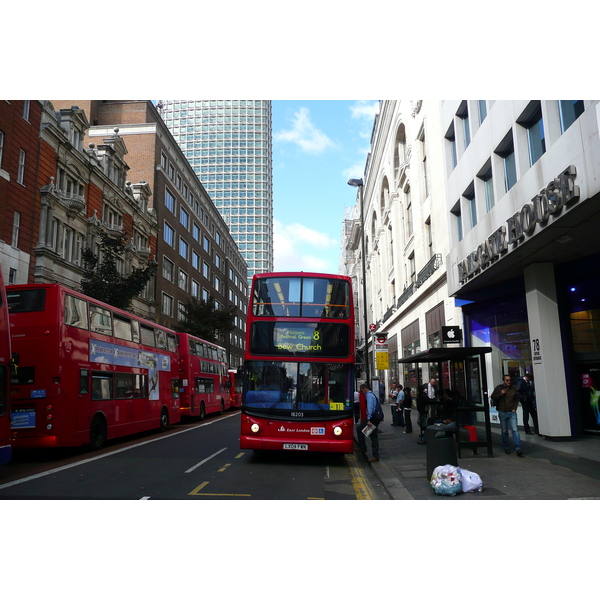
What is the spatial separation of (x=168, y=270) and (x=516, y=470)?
4314 cm

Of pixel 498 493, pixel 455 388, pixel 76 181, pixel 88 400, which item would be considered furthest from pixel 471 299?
pixel 76 181

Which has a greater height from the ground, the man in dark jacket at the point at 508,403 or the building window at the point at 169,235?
the building window at the point at 169,235

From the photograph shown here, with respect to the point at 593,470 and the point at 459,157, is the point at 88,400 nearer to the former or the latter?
the point at 593,470

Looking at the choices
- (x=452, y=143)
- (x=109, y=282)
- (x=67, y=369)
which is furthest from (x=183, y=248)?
(x=67, y=369)

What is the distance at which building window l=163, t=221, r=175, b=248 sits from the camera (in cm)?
4850

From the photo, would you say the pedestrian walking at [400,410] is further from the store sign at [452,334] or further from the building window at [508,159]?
the building window at [508,159]

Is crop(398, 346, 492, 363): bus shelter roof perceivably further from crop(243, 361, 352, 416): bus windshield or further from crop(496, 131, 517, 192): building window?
crop(496, 131, 517, 192): building window

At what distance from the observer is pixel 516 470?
1002 centimetres

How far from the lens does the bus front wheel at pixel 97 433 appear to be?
1379 centimetres

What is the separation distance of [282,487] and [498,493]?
3522 mm

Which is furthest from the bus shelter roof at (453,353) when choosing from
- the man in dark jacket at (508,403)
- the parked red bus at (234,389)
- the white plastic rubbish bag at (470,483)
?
the parked red bus at (234,389)

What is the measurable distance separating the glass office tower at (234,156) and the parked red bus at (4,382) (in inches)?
5417

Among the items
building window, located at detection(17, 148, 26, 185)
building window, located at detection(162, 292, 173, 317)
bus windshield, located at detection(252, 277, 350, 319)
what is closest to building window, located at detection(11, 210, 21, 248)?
building window, located at detection(17, 148, 26, 185)

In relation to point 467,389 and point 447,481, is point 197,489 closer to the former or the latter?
point 447,481
